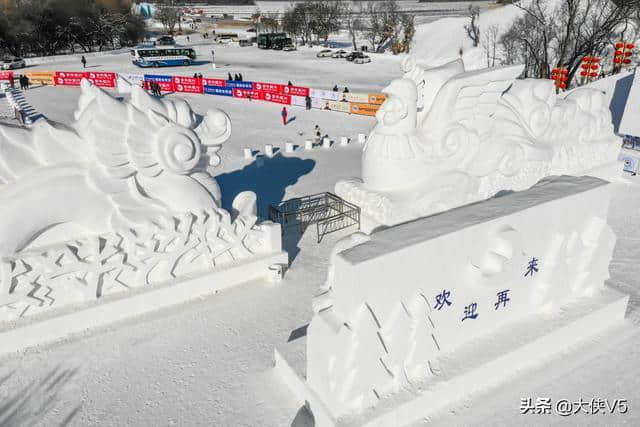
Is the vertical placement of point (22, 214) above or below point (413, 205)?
above

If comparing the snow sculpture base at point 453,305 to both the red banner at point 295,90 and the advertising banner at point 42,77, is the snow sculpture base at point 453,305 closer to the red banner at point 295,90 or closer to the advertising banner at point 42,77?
the red banner at point 295,90

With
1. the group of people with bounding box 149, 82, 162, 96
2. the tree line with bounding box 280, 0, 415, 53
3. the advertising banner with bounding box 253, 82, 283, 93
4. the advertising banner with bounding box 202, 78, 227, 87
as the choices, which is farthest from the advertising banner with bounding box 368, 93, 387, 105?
the tree line with bounding box 280, 0, 415, 53

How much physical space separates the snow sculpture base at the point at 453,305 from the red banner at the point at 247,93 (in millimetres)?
20421

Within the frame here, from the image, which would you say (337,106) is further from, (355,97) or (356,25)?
(356,25)

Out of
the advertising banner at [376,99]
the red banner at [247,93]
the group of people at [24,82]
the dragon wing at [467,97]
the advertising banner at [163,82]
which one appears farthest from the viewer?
A: the group of people at [24,82]

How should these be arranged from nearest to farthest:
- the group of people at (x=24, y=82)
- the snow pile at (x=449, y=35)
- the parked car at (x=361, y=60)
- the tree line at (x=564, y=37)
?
1. the tree line at (x=564, y=37)
2. the group of people at (x=24, y=82)
3. the parked car at (x=361, y=60)
4. the snow pile at (x=449, y=35)

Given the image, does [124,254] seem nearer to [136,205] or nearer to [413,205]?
[136,205]

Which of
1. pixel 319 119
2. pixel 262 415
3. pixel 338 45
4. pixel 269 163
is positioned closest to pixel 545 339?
pixel 262 415

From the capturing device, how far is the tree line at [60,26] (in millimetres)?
42344

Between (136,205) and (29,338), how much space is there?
2.32 m

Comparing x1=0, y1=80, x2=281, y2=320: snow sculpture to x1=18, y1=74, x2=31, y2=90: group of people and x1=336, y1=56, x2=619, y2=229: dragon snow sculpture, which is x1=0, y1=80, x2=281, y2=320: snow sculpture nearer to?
x1=336, y1=56, x2=619, y2=229: dragon snow sculpture

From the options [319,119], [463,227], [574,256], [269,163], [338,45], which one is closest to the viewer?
[463,227]

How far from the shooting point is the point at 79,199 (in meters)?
6.69

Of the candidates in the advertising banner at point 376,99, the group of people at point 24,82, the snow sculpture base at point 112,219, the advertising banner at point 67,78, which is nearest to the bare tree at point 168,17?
the advertising banner at point 67,78
